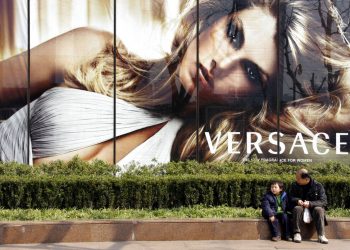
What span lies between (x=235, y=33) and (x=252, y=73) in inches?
50.2

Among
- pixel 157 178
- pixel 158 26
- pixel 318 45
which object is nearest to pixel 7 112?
pixel 158 26

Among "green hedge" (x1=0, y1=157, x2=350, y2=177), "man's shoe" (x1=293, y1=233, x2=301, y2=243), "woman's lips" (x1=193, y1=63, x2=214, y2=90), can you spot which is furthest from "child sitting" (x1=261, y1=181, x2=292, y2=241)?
"woman's lips" (x1=193, y1=63, x2=214, y2=90)

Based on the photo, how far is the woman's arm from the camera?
14789 mm

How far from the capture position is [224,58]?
1530cm

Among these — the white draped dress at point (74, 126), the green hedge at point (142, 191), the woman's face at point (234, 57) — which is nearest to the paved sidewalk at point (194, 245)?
the green hedge at point (142, 191)

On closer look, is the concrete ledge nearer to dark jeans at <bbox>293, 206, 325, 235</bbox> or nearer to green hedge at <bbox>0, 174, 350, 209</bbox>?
dark jeans at <bbox>293, 206, 325, 235</bbox>

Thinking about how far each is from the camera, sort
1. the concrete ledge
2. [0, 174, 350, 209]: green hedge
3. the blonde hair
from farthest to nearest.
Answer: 1. the blonde hair
2. [0, 174, 350, 209]: green hedge
3. the concrete ledge

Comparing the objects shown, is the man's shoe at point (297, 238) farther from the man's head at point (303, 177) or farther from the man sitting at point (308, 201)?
the man's head at point (303, 177)

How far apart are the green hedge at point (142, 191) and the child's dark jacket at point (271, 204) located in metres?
1.16

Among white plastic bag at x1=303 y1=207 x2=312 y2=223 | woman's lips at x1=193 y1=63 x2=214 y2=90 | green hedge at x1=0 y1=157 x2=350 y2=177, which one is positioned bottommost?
white plastic bag at x1=303 y1=207 x2=312 y2=223

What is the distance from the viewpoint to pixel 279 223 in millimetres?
8328

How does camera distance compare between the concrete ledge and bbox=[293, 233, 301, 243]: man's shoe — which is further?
bbox=[293, 233, 301, 243]: man's shoe

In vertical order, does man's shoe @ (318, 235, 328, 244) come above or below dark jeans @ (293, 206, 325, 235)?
below

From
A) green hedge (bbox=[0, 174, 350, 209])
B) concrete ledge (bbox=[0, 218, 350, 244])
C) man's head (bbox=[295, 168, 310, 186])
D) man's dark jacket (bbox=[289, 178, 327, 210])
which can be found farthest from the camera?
green hedge (bbox=[0, 174, 350, 209])
